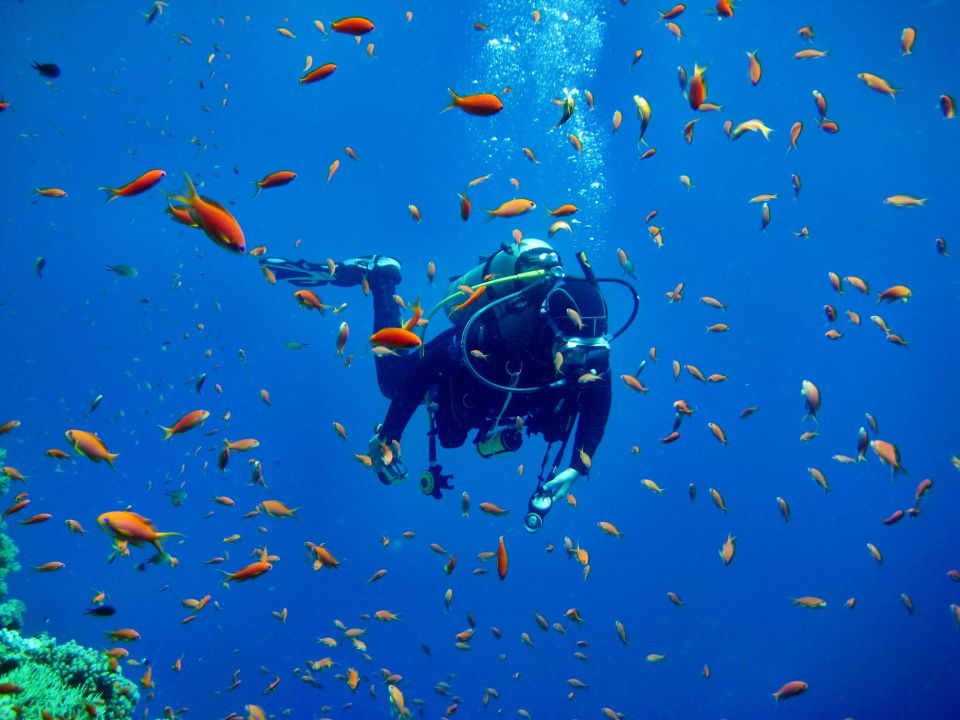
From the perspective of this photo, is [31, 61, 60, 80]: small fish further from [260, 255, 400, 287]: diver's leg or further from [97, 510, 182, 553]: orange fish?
[97, 510, 182, 553]: orange fish

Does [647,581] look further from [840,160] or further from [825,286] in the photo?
[840,160]

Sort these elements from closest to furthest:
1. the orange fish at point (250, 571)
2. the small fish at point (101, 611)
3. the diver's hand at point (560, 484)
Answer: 1. the orange fish at point (250, 571)
2. the small fish at point (101, 611)
3. the diver's hand at point (560, 484)

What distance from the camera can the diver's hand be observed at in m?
4.88

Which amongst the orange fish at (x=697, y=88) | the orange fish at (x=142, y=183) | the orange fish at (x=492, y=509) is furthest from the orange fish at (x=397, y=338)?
the orange fish at (x=697, y=88)

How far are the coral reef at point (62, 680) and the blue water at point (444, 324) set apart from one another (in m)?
13.2

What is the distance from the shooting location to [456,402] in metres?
6.04

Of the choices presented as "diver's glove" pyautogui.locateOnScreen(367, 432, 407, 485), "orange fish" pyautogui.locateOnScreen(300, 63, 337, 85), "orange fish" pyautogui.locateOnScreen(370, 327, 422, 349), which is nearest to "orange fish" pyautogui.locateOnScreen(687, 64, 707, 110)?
"orange fish" pyautogui.locateOnScreen(300, 63, 337, 85)

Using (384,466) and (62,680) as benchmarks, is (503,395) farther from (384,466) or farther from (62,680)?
(62,680)

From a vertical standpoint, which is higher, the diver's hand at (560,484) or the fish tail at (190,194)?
the fish tail at (190,194)

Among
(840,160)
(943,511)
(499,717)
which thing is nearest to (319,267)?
(499,717)

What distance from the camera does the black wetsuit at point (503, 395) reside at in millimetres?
5406

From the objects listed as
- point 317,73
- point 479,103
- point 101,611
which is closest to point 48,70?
point 317,73

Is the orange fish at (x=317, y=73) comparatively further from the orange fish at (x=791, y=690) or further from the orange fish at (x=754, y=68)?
the orange fish at (x=791, y=690)

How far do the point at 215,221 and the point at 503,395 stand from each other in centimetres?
392
